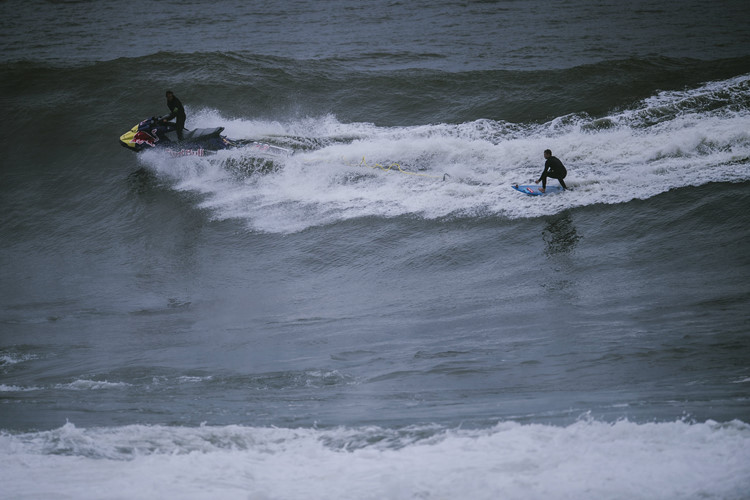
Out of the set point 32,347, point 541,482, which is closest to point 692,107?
point 541,482

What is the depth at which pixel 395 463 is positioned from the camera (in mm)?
6898

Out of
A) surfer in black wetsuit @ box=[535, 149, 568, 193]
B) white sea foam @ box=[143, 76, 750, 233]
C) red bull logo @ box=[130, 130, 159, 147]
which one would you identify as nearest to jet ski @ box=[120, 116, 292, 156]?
red bull logo @ box=[130, 130, 159, 147]

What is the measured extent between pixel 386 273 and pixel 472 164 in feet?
17.3

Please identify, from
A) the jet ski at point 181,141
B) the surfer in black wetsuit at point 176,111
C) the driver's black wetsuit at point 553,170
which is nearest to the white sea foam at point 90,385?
the driver's black wetsuit at point 553,170

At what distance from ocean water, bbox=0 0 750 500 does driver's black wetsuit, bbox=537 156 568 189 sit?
26.0 inches

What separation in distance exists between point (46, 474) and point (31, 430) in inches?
54.4

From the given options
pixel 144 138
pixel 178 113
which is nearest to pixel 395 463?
pixel 178 113

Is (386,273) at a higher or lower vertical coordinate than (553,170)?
lower

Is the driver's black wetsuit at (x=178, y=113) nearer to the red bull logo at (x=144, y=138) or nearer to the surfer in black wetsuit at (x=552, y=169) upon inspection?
the red bull logo at (x=144, y=138)

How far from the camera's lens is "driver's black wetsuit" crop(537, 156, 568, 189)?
14.6 m

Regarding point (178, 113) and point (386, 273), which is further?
point (178, 113)

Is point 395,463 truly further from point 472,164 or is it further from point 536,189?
point 472,164

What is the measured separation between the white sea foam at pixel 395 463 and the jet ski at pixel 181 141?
12006mm

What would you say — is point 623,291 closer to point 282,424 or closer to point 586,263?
point 586,263
